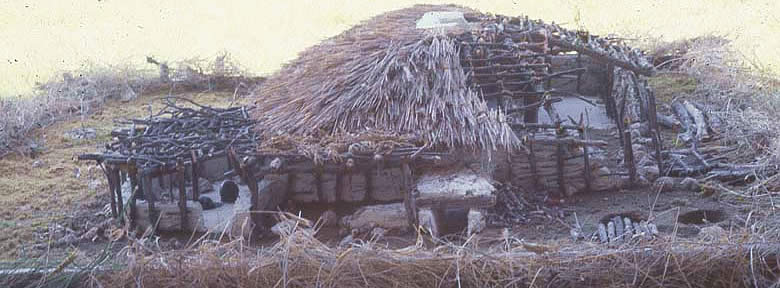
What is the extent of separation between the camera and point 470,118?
24.7 ft

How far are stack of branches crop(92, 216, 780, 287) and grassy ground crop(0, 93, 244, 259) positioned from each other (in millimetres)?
3308

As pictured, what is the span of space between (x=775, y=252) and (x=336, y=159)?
3.61 meters

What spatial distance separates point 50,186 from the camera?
376 inches

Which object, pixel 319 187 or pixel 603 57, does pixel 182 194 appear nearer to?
pixel 319 187

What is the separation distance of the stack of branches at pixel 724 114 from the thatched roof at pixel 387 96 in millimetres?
2419

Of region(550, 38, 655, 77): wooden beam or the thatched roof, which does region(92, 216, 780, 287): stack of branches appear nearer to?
the thatched roof

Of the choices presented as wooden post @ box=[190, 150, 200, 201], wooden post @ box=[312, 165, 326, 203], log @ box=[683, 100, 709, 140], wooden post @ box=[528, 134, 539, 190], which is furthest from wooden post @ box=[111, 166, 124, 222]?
log @ box=[683, 100, 709, 140]

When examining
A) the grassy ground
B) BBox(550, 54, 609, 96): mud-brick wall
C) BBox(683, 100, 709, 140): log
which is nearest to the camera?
the grassy ground

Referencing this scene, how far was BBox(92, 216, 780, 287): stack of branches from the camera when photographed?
444 centimetres

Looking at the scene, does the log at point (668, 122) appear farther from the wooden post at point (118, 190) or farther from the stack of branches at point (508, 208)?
the wooden post at point (118, 190)

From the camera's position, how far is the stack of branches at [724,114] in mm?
8406

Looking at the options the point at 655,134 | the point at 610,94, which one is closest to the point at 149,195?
the point at 655,134

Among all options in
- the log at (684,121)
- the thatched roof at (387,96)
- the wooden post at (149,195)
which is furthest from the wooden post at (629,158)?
the wooden post at (149,195)

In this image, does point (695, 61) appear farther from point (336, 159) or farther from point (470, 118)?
point (336, 159)
